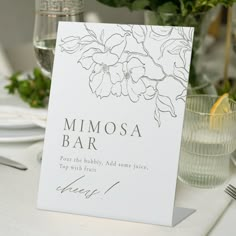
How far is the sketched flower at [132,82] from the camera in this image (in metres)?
0.66

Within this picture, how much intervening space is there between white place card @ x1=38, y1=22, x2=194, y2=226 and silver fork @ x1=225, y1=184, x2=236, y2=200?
0.46ft

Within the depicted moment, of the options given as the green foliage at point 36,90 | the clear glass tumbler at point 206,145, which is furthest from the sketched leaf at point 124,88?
the green foliage at point 36,90

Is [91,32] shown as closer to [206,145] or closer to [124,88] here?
[124,88]

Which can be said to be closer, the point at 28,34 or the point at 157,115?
the point at 157,115

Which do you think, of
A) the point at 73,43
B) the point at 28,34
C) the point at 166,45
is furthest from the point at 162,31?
the point at 28,34

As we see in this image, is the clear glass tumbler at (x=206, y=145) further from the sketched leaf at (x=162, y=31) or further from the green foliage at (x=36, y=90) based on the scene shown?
the green foliage at (x=36, y=90)

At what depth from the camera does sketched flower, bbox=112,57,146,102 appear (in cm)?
66

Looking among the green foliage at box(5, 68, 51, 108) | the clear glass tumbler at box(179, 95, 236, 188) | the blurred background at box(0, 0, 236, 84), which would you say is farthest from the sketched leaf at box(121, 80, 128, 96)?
the blurred background at box(0, 0, 236, 84)

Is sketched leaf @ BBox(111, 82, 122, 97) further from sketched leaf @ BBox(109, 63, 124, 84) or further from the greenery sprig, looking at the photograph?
the greenery sprig

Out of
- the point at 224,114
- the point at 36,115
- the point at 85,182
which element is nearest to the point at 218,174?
the point at 224,114

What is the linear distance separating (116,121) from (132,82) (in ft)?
0.19

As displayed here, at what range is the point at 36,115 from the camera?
97 centimetres

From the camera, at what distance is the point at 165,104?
2.13 feet

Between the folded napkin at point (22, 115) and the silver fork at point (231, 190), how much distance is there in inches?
14.4
